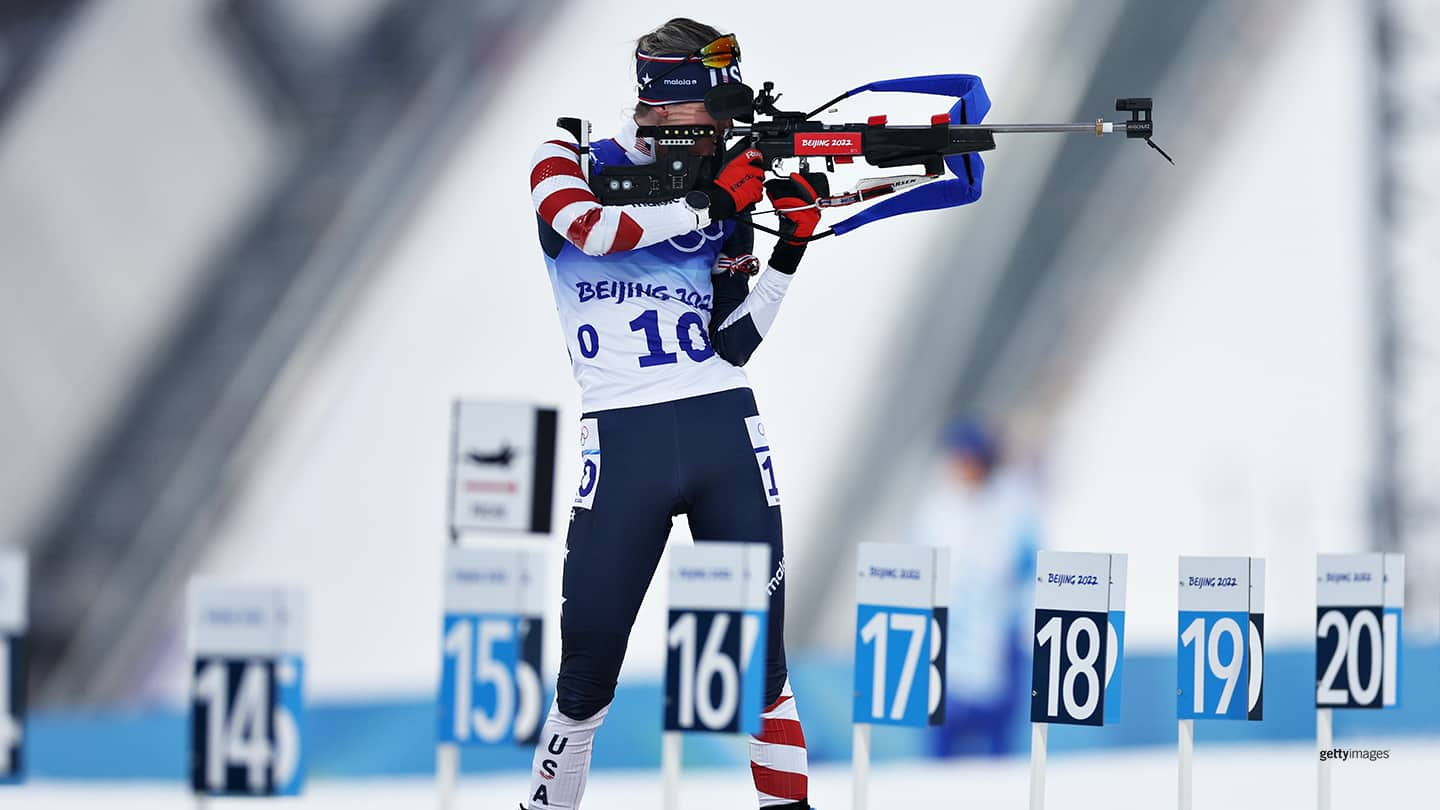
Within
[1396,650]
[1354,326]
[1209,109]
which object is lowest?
[1396,650]

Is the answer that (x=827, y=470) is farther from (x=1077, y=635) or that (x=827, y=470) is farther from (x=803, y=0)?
(x=1077, y=635)

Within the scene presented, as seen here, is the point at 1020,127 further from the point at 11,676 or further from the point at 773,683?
the point at 11,676

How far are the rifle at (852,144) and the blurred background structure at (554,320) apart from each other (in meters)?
2.93

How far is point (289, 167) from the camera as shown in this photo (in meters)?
6.32

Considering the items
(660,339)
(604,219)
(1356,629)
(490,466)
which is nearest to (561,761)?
(660,339)

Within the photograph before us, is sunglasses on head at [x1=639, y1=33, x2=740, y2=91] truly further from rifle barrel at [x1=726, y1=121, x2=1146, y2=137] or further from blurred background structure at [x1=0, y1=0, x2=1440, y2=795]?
blurred background structure at [x1=0, y1=0, x2=1440, y2=795]

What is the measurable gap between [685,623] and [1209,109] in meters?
5.43

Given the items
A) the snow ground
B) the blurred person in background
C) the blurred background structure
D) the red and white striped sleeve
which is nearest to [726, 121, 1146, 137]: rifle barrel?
the red and white striped sleeve

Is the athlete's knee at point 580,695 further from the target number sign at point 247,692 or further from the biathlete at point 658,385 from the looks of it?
the target number sign at point 247,692

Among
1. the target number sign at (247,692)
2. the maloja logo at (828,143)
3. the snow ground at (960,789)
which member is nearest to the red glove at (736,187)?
the maloja logo at (828,143)

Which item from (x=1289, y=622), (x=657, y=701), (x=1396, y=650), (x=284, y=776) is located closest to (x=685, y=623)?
(x=284, y=776)

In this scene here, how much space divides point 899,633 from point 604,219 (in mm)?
885

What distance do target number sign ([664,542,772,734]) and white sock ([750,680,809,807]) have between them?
0.61 feet

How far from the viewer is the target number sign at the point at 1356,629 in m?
3.27
